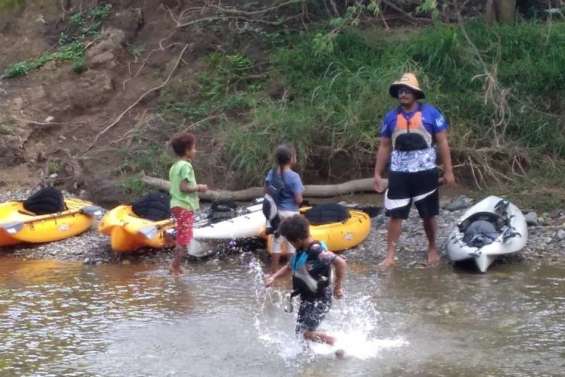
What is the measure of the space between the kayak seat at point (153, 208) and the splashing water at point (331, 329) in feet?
7.16

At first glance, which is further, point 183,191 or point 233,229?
point 233,229

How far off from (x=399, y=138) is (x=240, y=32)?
21.6 feet

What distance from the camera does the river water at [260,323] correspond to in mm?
7074

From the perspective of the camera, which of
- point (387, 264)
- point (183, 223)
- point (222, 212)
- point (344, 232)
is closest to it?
point (183, 223)

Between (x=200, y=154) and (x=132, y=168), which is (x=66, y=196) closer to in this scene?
(x=132, y=168)

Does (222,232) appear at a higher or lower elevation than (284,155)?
lower

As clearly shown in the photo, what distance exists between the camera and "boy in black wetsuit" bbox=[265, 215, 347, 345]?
269 inches

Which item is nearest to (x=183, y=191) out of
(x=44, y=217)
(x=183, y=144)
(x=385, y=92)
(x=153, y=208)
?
(x=183, y=144)

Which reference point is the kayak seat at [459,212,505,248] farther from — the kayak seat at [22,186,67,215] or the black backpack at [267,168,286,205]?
the kayak seat at [22,186,67,215]

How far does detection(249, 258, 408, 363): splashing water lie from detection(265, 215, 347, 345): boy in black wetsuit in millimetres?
156

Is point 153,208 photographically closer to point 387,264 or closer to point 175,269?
point 175,269

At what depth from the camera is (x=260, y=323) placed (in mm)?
8117

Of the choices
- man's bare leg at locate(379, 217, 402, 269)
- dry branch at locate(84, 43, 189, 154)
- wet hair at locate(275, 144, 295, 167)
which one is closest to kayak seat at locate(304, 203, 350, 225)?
man's bare leg at locate(379, 217, 402, 269)

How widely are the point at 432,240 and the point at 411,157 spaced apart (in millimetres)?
874
